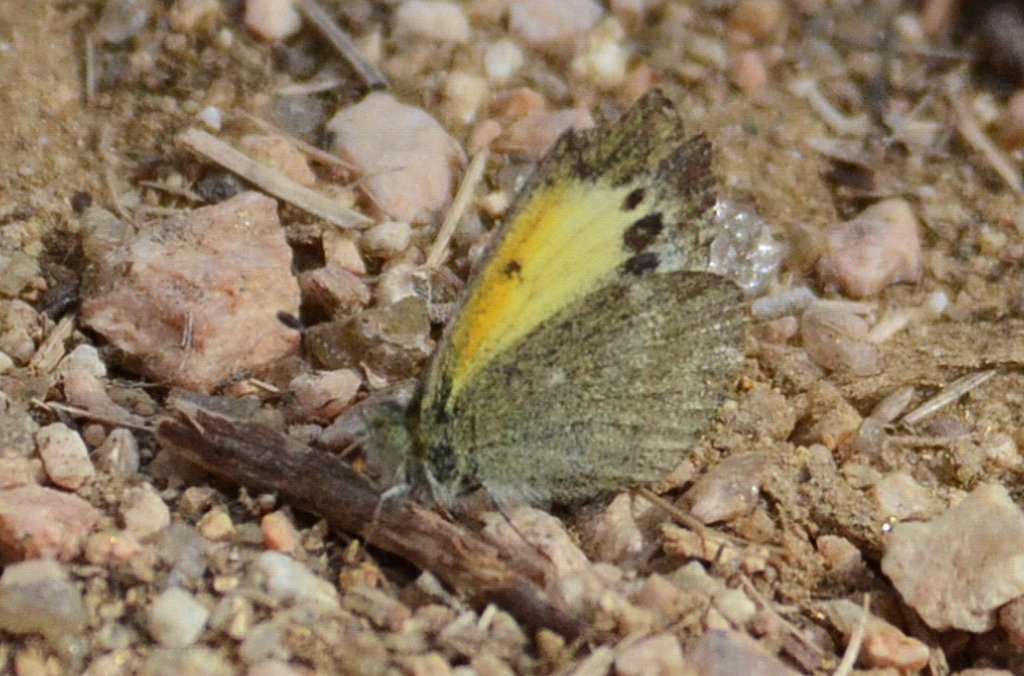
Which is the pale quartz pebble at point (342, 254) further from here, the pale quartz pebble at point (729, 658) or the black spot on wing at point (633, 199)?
the pale quartz pebble at point (729, 658)

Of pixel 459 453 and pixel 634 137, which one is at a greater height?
pixel 634 137

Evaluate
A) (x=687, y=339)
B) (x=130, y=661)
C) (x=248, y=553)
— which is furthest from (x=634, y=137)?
(x=130, y=661)

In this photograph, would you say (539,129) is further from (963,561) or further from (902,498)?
(963,561)

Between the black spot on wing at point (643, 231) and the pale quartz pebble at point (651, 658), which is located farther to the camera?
the black spot on wing at point (643, 231)

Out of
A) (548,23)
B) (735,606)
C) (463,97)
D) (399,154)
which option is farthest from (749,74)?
(735,606)

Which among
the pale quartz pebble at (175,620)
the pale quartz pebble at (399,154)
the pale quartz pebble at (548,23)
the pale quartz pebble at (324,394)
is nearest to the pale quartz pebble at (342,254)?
the pale quartz pebble at (399,154)

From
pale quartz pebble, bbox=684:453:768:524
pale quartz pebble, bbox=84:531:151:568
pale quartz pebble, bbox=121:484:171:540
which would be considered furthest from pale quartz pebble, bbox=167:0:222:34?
pale quartz pebble, bbox=684:453:768:524

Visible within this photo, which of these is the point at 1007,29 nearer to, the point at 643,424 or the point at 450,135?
the point at 450,135
